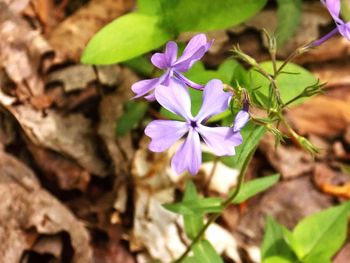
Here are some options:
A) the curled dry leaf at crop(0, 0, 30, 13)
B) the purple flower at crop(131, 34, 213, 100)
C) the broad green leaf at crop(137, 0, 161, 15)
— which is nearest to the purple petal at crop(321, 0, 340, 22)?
the purple flower at crop(131, 34, 213, 100)

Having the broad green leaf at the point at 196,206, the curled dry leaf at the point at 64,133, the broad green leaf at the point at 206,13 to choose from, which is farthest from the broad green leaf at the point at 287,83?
the curled dry leaf at the point at 64,133

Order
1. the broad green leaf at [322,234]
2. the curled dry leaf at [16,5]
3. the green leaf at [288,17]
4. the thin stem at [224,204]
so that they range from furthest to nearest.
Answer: the curled dry leaf at [16,5], the green leaf at [288,17], the broad green leaf at [322,234], the thin stem at [224,204]

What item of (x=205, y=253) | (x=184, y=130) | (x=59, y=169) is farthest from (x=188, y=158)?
(x=59, y=169)

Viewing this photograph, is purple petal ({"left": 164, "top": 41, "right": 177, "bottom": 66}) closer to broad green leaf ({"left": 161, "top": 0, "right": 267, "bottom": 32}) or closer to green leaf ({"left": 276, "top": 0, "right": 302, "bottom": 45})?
broad green leaf ({"left": 161, "top": 0, "right": 267, "bottom": 32})

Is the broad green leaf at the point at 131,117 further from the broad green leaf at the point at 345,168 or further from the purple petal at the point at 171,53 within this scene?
the purple petal at the point at 171,53

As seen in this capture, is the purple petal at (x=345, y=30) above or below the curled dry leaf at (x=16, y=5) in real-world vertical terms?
above

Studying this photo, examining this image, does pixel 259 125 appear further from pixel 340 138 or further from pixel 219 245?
pixel 340 138

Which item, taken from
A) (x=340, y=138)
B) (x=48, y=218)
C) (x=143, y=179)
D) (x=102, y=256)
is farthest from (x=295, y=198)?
(x=48, y=218)
